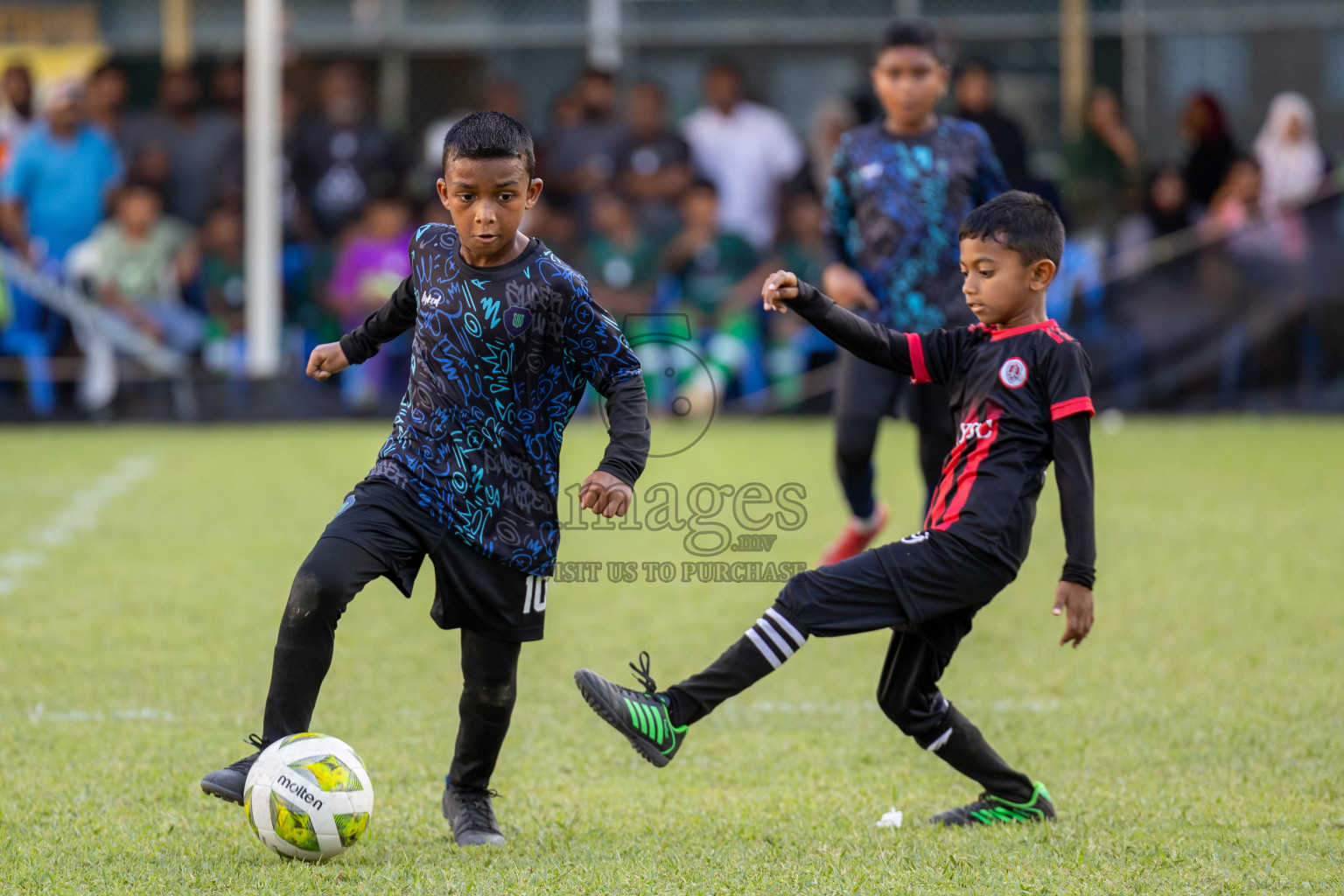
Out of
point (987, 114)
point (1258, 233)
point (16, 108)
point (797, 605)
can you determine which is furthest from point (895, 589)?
point (16, 108)

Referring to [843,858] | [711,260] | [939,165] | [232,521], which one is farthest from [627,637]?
[711,260]

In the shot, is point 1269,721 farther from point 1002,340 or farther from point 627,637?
point 627,637

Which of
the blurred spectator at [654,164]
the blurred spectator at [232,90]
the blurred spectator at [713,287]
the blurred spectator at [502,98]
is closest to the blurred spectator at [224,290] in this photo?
the blurred spectator at [232,90]

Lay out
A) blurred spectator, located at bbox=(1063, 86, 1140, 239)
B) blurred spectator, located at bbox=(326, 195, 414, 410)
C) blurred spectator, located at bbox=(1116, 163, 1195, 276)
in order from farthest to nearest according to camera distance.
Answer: blurred spectator, located at bbox=(1063, 86, 1140, 239) < blurred spectator, located at bbox=(326, 195, 414, 410) < blurred spectator, located at bbox=(1116, 163, 1195, 276)

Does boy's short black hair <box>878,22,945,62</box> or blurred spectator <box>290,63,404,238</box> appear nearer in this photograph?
boy's short black hair <box>878,22,945,62</box>

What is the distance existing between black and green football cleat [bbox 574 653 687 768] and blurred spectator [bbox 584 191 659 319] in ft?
29.8

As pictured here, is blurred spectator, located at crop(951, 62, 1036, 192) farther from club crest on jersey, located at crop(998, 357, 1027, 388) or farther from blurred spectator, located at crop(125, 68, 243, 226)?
club crest on jersey, located at crop(998, 357, 1027, 388)

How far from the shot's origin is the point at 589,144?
13281 mm

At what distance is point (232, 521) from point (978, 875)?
236 inches

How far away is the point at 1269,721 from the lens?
4.86m

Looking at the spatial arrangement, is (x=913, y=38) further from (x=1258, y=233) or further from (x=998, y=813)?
(x=1258, y=233)

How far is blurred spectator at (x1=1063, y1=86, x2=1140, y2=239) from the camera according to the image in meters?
13.0

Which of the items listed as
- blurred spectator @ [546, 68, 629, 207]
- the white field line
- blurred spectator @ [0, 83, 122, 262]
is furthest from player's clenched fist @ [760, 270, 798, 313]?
blurred spectator @ [0, 83, 122, 262]

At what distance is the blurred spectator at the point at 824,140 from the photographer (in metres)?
12.7
